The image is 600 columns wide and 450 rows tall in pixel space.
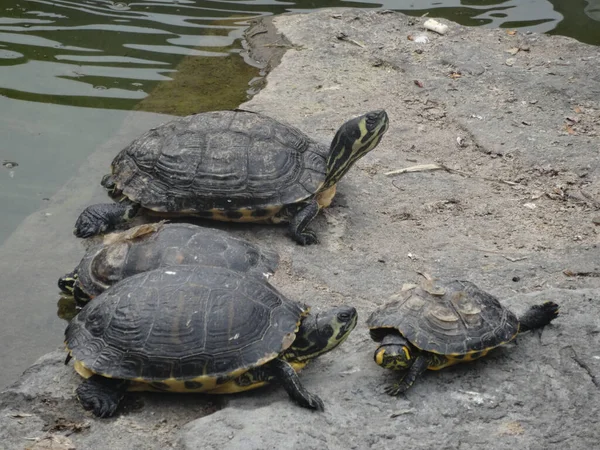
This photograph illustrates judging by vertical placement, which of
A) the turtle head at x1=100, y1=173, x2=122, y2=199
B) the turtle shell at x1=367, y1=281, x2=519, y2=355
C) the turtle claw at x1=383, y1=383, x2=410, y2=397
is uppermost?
the turtle shell at x1=367, y1=281, x2=519, y2=355

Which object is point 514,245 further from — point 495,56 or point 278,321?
point 495,56

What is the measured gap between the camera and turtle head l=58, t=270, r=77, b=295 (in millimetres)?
6387

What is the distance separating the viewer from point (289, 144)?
7.53 metres

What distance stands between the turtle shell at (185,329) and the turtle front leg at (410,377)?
67cm

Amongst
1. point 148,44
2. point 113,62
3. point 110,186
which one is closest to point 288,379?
point 110,186

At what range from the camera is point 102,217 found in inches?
289

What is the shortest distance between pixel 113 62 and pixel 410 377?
24.6 ft

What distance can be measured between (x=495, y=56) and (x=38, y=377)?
7378 mm

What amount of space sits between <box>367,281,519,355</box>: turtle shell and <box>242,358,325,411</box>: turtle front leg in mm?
607

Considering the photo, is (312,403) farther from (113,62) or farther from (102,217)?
(113,62)

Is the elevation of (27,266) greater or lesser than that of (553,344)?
lesser

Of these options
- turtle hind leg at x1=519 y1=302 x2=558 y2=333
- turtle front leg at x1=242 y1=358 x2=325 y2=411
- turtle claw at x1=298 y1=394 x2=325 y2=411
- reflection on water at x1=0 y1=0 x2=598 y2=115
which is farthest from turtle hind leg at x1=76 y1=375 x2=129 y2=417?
reflection on water at x1=0 y1=0 x2=598 y2=115

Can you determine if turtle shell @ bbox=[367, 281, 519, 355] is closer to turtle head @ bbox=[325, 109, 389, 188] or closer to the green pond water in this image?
turtle head @ bbox=[325, 109, 389, 188]

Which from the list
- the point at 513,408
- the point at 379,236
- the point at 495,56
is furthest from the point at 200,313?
the point at 495,56
